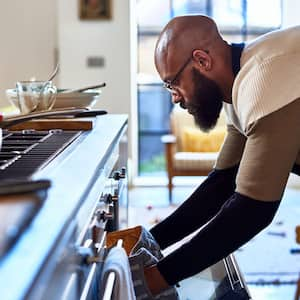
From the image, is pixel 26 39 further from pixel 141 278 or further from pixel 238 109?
pixel 141 278

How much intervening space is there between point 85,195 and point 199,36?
2.27 feet

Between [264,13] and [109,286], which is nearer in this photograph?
[109,286]

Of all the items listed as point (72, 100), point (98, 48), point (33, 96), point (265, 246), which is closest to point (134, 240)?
point (33, 96)

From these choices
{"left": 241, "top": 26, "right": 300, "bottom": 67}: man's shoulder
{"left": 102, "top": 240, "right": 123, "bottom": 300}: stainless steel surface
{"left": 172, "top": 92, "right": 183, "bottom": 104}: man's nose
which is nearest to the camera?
{"left": 102, "top": 240, "right": 123, "bottom": 300}: stainless steel surface

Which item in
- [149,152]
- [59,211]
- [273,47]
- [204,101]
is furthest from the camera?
[149,152]

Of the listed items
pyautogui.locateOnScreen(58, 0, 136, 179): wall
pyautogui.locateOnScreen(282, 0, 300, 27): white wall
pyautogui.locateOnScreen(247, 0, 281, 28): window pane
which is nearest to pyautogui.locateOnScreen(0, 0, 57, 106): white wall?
pyautogui.locateOnScreen(58, 0, 136, 179): wall

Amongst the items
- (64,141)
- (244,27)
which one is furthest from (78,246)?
(244,27)

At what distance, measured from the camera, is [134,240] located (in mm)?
1646

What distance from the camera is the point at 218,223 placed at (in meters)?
1.44

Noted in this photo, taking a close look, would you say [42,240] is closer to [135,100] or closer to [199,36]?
[199,36]

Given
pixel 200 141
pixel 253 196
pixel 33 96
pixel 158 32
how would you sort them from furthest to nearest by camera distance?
pixel 158 32 < pixel 200 141 < pixel 33 96 < pixel 253 196

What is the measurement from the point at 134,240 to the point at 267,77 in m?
0.54

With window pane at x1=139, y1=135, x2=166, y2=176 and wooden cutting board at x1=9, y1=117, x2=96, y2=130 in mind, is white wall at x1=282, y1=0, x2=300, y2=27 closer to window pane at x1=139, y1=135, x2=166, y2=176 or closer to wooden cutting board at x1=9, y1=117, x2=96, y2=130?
window pane at x1=139, y1=135, x2=166, y2=176

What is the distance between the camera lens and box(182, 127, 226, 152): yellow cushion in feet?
18.6
